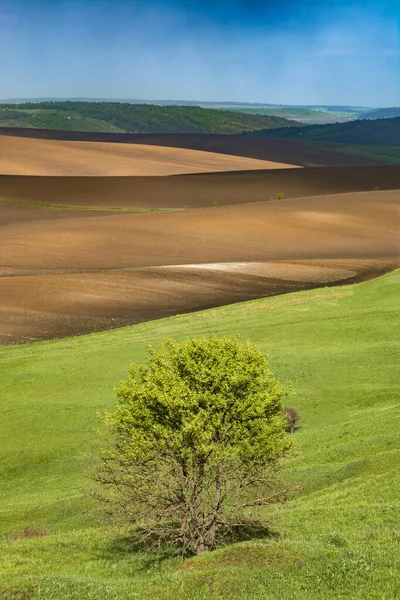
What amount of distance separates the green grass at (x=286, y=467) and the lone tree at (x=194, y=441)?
1691 millimetres

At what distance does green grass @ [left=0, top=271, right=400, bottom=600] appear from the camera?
2298 centimetres

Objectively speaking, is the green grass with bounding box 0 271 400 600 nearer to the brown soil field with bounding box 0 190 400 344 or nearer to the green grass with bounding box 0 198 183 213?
the brown soil field with bounding box 0 190 400 344

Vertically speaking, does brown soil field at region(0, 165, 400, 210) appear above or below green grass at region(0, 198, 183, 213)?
above

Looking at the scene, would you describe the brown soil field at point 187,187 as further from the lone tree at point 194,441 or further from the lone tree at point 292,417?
the lone tree at point 194,441

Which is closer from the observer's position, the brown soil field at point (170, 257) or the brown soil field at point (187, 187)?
the brown soil field at point (170, 257)

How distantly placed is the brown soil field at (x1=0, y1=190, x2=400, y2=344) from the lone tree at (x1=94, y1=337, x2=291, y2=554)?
3619cm

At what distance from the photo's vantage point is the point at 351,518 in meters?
28.8

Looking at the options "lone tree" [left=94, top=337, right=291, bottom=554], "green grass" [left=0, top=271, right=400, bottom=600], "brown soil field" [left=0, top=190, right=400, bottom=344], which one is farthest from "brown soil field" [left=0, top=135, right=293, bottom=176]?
"lone tree" [left=94, top=337, right=291, bottom=554]

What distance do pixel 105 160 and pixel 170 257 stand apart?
266 ft

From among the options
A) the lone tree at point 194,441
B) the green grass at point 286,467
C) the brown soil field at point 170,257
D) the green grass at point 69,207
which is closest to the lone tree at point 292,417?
the green grass at point 286,467

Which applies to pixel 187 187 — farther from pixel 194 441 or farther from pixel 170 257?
pixel 194 441

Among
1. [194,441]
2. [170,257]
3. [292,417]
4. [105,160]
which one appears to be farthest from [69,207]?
[194,441]

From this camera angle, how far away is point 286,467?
37750 mm

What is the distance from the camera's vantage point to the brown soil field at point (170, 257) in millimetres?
69625
